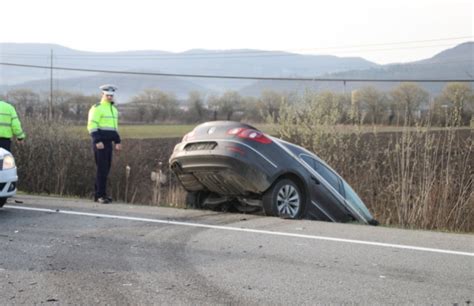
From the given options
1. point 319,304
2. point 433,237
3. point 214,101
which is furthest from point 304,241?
point 214,101

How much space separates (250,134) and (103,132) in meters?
2.91

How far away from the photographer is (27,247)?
610 centimetres

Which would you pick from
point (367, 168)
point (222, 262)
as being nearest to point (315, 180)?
point (222, 262)

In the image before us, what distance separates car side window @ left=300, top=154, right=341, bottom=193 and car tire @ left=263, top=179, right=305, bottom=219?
1.59 feet

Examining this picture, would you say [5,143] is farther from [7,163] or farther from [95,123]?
[7,163]

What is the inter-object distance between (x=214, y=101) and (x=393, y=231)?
48298 mm

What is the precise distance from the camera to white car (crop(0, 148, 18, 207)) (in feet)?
26.7

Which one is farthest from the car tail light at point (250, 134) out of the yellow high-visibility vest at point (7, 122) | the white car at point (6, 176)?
the yellow high-visibility vest at point (7, 122)

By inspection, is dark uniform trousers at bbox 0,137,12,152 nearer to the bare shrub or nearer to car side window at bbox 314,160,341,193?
car side window at bbox 314,160,341,193

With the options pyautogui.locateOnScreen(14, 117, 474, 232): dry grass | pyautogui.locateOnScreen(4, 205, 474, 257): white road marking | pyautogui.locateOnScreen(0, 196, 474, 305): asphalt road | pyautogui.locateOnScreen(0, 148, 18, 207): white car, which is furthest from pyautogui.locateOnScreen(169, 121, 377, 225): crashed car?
pyautogui.locateOnScreen(0, 148, 18, 207): white car

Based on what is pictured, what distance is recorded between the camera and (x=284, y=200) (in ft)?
27.7

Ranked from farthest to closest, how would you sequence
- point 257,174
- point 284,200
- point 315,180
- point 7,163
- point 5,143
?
point 5,143
point 315,180
point 284,200
point 7,163
point 257,174

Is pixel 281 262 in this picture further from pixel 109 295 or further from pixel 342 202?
pixel 342 202

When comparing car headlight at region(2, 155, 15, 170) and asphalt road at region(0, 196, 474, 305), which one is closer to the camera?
asphalt road at region(0, 196, 474, 305)
